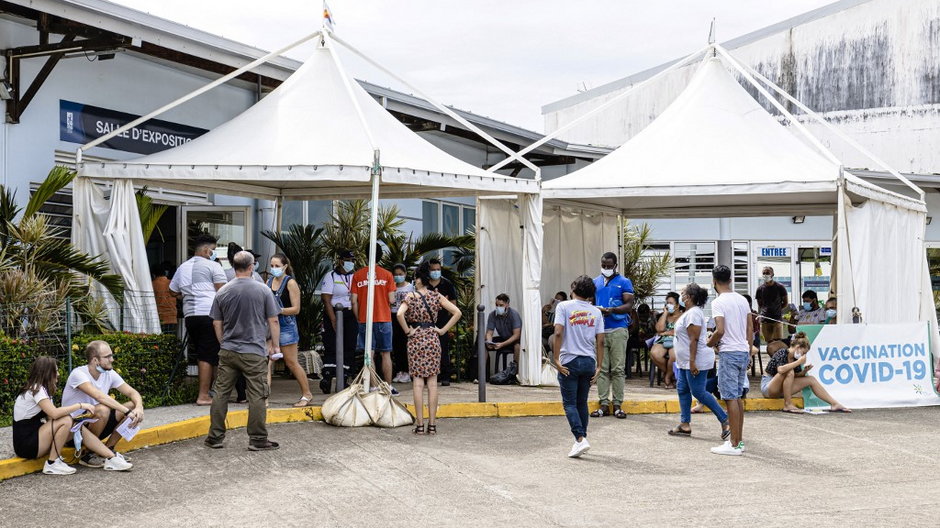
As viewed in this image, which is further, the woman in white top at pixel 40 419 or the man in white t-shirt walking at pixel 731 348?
the man in white t-shirt walking at pixel 731 348

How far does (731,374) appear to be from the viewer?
373 inches

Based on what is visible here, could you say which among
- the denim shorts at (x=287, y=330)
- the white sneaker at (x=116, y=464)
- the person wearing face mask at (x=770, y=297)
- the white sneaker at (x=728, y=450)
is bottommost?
the white sneaker at (x=728, y=450)

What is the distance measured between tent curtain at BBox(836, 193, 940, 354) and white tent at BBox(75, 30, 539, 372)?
12.8ft

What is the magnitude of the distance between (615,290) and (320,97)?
431 cm

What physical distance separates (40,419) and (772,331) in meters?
11.7

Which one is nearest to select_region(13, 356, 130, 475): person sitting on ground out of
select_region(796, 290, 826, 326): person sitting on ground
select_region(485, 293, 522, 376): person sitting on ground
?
select_region(485, 293, 522, 376): person sitting on ground

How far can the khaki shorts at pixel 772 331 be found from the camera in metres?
16.6

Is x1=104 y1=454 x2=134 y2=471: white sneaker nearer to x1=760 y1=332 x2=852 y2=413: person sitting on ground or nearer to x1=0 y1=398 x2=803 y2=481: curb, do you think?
x1=0 y1=398 x2=803 y2=481: curb


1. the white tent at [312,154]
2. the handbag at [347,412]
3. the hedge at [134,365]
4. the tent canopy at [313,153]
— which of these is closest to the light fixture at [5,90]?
the white tent at [312,154]

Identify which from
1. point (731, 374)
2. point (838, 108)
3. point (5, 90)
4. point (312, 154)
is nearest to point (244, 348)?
point (312, 154)

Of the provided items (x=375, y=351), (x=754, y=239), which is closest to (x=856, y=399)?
(x=375, y=351)

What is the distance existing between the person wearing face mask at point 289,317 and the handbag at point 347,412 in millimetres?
809

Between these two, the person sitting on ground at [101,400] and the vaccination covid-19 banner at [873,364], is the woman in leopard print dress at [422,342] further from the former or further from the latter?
the vaccination covid-19 banner at [873,364]

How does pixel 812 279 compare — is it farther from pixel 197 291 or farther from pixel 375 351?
pixel 197 291
